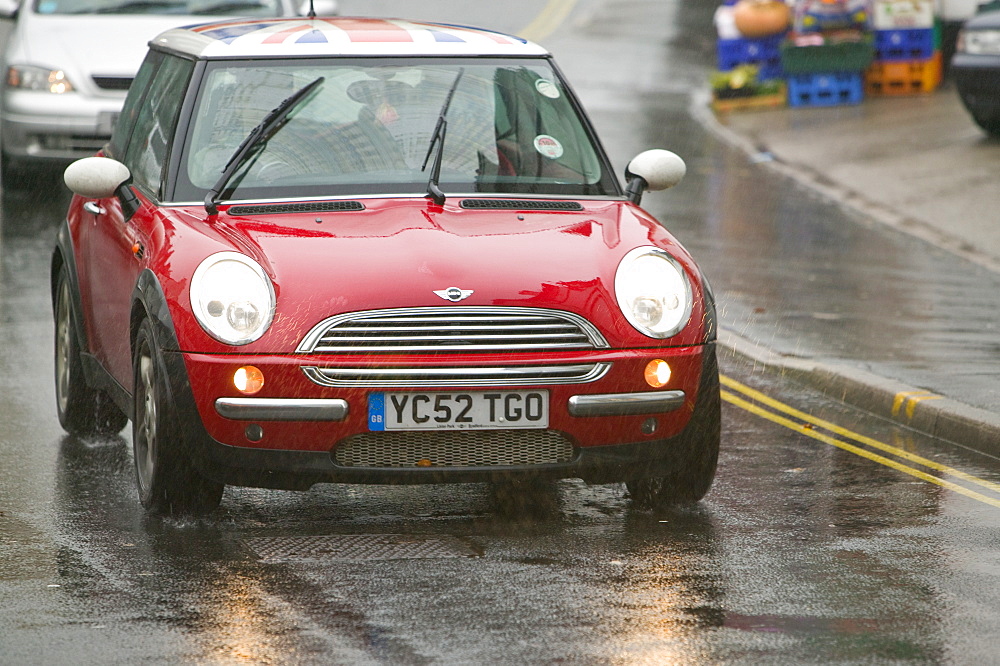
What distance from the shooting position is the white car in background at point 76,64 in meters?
14.0

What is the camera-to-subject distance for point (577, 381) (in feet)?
19.4

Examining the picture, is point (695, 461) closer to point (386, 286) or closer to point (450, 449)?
point (450, 449)

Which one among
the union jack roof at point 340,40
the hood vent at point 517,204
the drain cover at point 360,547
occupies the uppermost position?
the union jack roof at point 340,40

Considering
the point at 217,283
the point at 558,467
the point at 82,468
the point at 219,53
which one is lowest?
the point at 82,468

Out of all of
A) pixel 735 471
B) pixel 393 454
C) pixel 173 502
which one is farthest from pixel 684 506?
pixel 173 502

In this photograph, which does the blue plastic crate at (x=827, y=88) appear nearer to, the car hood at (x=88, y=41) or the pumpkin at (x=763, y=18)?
the pumpkin at (x=763, y=18)

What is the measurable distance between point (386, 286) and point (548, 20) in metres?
24.6

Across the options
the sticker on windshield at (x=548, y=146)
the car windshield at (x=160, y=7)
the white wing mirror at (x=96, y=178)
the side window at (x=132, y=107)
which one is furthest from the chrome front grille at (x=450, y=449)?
the car windshield at (x=160, y=7)

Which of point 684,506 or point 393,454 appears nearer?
point 393,454

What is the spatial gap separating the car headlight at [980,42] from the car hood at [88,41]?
7.35m

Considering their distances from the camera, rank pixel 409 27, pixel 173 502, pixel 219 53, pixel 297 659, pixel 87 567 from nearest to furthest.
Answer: pixel 297 659 < pixel 87 567 < pixel 173 502 < pixel 219 53 < pixel 409 27

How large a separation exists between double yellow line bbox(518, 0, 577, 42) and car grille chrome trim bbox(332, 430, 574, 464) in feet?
68.3

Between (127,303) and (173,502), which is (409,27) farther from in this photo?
(173,502)

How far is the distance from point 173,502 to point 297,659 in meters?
1.59
